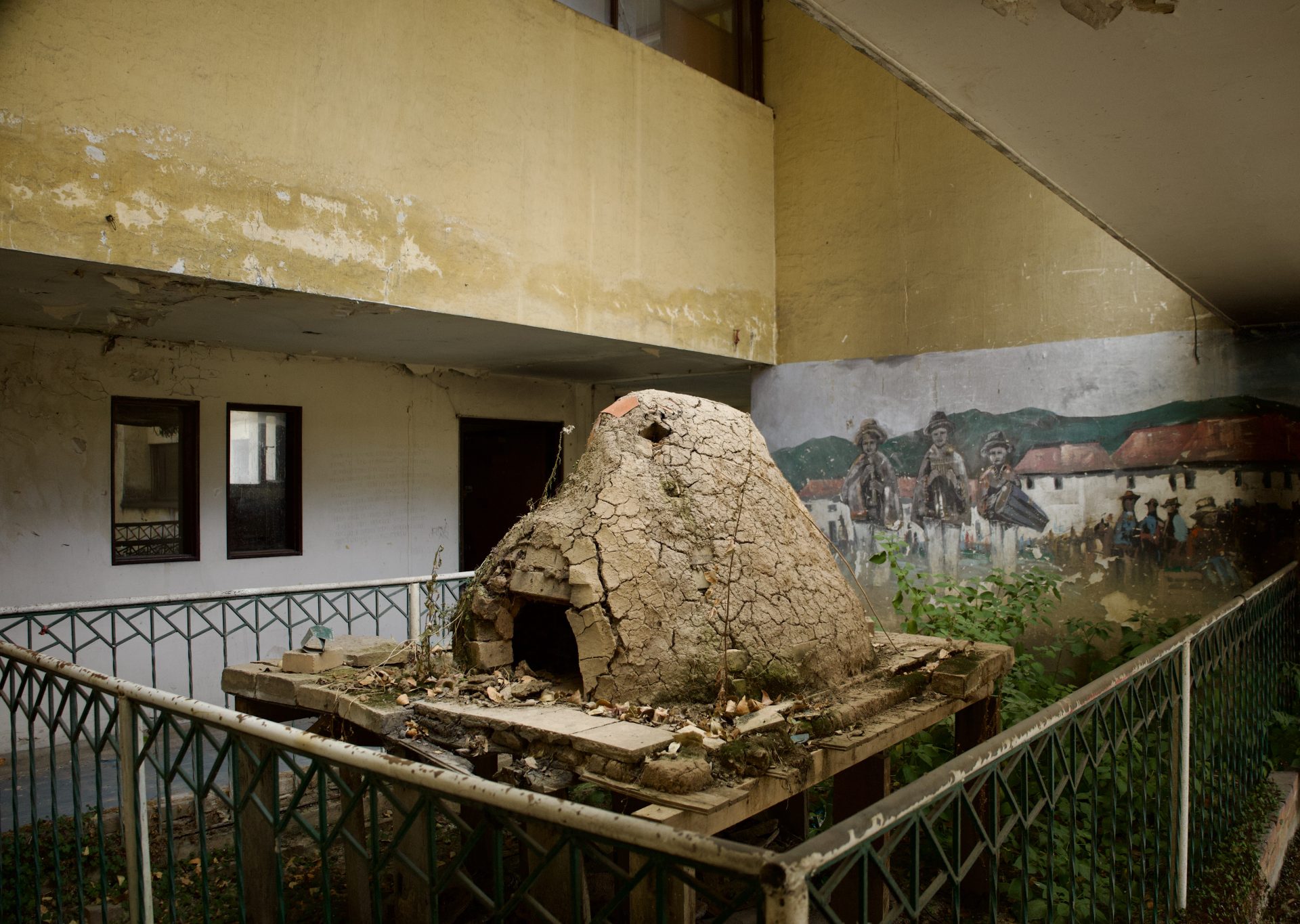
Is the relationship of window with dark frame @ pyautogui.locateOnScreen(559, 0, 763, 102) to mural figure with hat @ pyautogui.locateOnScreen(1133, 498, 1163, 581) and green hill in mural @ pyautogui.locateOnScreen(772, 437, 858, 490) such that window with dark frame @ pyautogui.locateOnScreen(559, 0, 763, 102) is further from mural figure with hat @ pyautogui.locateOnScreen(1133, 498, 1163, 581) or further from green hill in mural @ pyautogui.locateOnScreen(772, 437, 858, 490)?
mural figure with hat @ pyautogui.locateOnScreen(1133, 498, 1163, 581)

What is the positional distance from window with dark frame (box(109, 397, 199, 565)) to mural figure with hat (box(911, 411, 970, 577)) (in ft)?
21.7

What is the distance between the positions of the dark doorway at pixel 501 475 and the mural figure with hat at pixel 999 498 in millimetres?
5070

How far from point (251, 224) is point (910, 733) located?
185 inches

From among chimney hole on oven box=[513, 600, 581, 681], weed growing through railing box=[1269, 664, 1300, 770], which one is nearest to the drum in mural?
weed growing through railing box=[1269, 664, 1300, 770]

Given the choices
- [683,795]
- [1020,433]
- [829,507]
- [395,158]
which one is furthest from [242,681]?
[1020,433]

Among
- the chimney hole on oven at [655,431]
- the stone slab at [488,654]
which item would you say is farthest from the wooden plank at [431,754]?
the chimney hole on oven at [655,431]

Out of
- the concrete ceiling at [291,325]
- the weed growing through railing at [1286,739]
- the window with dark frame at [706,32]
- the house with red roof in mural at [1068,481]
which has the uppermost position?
the window with dark frame at [706,32]

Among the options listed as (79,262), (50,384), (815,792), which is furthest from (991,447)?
(50,384)

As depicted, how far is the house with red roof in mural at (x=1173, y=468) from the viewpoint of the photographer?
6684 millimetres

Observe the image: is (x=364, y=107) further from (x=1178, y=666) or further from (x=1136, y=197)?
(x=1178, y=666)

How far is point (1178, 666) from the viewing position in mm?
3633

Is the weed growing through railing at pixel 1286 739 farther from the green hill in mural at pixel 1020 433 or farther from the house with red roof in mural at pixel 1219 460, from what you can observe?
the green hill in mural at pixel 1020 433

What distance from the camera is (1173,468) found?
7.10m

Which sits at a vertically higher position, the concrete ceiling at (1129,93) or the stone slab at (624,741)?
the concrete ceiling at (1129,93)
